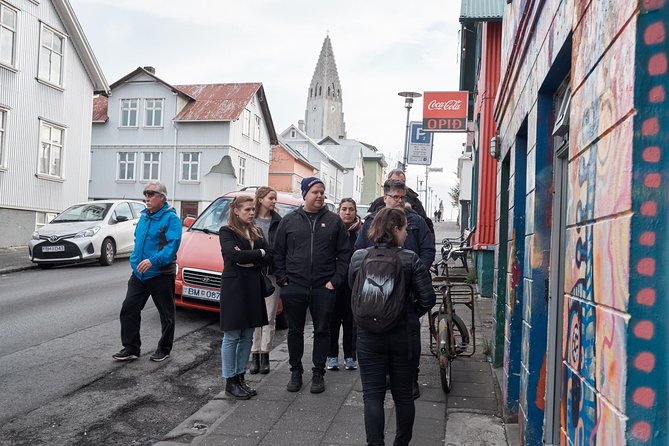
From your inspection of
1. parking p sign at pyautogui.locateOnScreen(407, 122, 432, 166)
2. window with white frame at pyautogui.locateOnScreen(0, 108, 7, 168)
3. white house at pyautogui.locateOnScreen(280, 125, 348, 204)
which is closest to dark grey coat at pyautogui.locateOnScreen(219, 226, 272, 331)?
window with white frame at pyautogui.locateOnScreen(0, 108, 7, 168)

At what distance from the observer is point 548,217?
13.4 ft

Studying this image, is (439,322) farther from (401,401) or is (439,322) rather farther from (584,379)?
(584,379)

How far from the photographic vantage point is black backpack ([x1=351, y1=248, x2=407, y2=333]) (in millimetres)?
3936

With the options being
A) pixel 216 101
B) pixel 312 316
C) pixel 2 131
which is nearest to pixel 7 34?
pixel 2 131

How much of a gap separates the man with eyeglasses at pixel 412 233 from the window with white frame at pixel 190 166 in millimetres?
33164

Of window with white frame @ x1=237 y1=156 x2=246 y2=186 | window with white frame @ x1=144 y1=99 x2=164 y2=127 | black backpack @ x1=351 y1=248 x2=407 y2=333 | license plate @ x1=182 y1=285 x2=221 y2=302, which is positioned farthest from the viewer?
window with white frame @ x1=237 y1=156 x2=246 y2=186

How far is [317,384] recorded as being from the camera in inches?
226

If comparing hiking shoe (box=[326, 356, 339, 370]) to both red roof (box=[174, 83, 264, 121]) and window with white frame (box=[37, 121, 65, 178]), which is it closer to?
window with white frame (box=[37, 121, 65, 178])

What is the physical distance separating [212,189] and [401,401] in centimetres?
3464

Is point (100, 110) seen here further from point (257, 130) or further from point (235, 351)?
point (235, 351)

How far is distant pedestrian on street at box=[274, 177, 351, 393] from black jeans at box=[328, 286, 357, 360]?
0.82 meters

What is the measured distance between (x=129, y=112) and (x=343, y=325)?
34.8 metres

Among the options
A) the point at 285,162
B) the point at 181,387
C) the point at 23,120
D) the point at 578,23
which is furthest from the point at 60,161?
the point at 285,162

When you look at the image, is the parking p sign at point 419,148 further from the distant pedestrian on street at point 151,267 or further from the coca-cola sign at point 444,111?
the distant pedestrian on street at point 151,267
